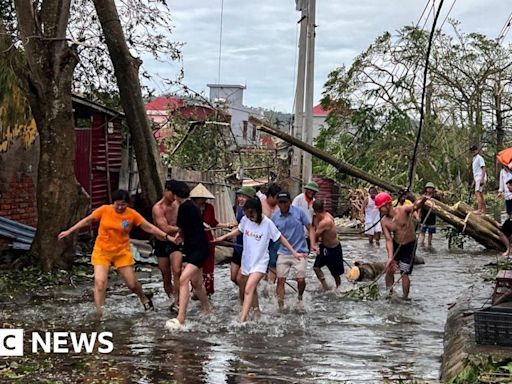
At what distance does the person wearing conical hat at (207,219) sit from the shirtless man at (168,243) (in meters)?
0.32

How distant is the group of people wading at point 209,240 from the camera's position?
32.4 feet

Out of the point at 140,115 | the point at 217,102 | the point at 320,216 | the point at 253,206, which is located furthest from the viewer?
the point at 217,102

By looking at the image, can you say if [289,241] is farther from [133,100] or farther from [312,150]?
[133,100]

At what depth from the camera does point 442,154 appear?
100 feet

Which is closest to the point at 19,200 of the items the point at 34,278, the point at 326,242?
the point at 34,278

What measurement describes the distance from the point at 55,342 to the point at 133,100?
7.19 metres

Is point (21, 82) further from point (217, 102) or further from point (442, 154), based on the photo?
point (442, 154)

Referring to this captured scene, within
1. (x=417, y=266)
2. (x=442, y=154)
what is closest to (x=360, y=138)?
(x=442, y=154)

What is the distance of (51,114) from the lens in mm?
13414

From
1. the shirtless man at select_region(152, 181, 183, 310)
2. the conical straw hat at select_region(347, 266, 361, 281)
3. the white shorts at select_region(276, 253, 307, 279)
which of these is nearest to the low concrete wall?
the white shorts at select_region(276, 253, 307, 279)

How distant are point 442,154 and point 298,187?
11578 millimetres

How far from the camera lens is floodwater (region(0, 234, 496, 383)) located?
7.55 m

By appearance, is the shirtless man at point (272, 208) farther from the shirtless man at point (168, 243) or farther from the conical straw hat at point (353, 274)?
the conical straw hat at point (353, 274)

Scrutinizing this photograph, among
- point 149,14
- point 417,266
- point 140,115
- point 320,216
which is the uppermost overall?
point 149,14
